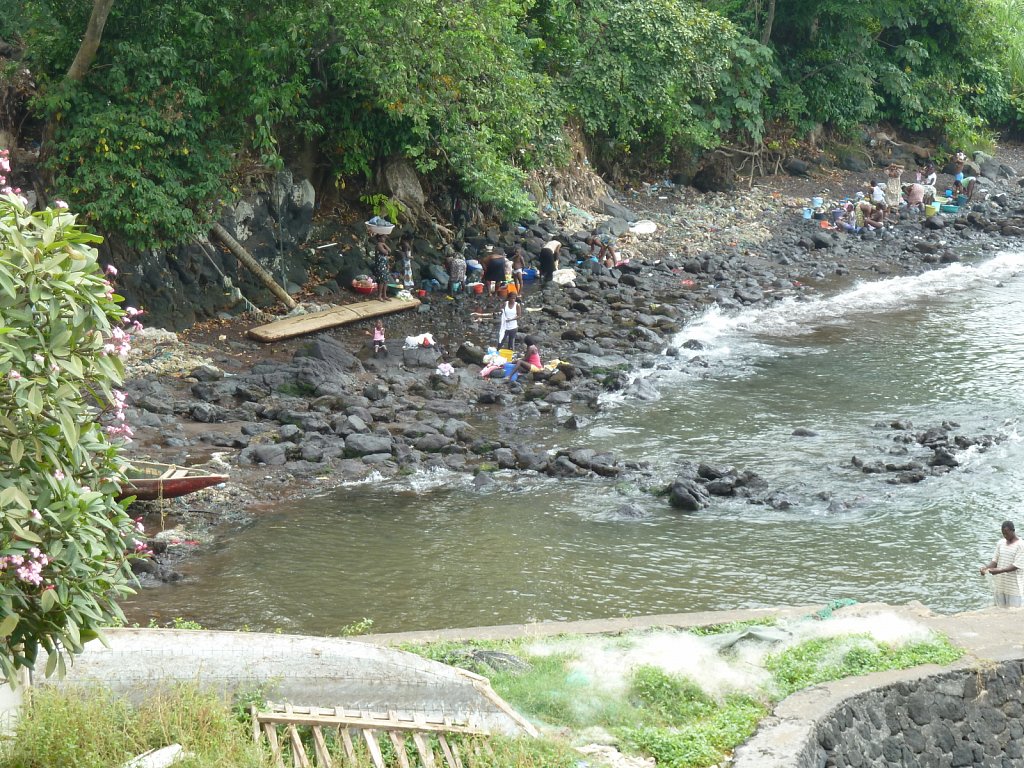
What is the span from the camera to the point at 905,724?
8898mm

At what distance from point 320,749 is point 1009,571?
23.7ft

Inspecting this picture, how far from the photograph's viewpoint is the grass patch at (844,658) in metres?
8.80

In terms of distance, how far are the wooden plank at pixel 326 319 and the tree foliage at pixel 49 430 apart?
47.3 feet

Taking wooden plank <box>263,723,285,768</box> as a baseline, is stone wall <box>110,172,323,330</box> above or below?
above

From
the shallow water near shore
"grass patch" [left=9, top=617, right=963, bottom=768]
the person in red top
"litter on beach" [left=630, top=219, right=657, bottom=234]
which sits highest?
"litter on beach" [left=630, top=219, right=657, bottom=234]

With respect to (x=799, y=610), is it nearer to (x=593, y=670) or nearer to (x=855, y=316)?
(x=593, y=670)

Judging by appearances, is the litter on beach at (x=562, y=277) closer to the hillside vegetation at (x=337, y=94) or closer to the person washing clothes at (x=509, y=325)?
the hillside vegetation at (x=337, y=94)

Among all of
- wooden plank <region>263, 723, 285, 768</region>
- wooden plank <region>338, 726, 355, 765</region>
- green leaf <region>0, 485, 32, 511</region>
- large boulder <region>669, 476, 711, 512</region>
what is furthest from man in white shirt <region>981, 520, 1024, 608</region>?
green leaf <region>0, 485, 32, 511</region>

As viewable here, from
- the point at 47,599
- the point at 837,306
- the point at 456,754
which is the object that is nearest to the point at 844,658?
the point at 456,754

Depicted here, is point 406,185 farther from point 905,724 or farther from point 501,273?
point 905,724

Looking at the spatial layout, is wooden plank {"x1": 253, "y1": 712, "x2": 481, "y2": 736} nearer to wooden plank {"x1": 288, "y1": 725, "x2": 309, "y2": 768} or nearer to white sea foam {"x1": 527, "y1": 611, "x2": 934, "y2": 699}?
wooden plank {"x1": 288, "y1": 725, "x2": 309, "y2": 768}

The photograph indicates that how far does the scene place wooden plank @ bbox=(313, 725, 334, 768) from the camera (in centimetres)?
693

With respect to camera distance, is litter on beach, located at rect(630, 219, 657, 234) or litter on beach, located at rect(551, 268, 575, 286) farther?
litter on beach, located at rect(630, 219, 657, 234)

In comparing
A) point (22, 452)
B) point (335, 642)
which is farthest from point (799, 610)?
point (22, 452)
